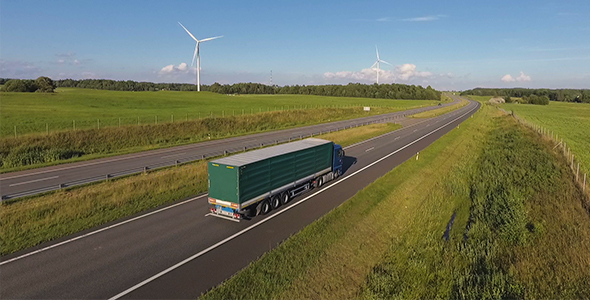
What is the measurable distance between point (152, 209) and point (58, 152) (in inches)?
791

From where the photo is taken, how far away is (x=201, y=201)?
1936 centimetres

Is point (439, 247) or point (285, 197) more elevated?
point (285, 197)

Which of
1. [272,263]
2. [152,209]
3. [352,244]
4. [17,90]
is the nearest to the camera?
[272,263]

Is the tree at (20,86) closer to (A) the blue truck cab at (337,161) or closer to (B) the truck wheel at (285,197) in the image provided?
(A) the blue truck cab at (337,161)

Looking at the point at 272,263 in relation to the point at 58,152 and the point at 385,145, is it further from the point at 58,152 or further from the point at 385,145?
the point at 385,145

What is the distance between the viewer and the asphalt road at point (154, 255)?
10.7 meters

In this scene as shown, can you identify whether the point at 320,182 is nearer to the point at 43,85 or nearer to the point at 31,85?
the point at 43,85

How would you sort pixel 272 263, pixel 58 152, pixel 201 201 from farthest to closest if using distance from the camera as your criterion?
pixel 58 152
pixel 201 201
pixel 272 263

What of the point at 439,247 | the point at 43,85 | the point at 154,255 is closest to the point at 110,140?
the point at 154,255

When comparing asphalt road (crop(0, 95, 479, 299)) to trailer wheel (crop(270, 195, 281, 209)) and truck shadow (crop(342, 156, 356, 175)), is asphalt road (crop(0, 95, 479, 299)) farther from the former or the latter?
truck shadow (crop(342, 156, 356, 175))

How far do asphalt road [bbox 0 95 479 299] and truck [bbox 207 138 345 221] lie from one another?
2.23ft

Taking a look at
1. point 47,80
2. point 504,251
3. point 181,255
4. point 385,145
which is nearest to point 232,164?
point 181,255

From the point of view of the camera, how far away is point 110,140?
125ft

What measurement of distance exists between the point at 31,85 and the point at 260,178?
103 meters
